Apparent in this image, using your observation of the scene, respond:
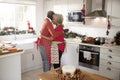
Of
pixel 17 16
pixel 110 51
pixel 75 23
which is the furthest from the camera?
pixel 17 16

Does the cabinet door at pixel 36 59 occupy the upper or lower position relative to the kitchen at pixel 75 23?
lower

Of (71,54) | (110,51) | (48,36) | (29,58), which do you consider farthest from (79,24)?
(29,58)

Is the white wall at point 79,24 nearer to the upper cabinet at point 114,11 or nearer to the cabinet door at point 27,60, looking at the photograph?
the upper cabinet at point 114,11

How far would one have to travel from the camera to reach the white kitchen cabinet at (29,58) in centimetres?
437

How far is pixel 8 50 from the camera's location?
8.97 feet

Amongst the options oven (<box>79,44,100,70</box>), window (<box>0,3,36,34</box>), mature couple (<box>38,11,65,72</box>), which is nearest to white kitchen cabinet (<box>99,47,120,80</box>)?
oven (<box>79,44,100,70</box>)

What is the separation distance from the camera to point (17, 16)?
15.5 ft

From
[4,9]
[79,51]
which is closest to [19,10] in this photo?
[4,9]

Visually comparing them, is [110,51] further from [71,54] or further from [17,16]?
[17,16]

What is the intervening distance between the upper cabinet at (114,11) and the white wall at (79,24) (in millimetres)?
151

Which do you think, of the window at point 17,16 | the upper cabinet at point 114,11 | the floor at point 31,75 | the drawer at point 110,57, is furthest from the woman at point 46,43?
the window at point 17,16

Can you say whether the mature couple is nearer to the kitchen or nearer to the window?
the kitchen

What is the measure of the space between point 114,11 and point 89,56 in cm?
121

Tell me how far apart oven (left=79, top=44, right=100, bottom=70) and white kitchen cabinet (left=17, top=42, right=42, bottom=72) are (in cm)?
138
